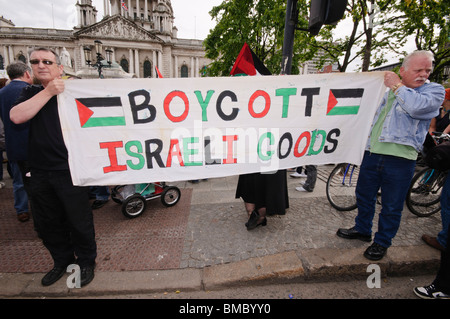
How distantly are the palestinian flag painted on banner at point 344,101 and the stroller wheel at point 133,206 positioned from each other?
10.1 feet

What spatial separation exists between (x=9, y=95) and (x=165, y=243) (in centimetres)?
305

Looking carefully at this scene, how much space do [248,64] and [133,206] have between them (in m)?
2.79

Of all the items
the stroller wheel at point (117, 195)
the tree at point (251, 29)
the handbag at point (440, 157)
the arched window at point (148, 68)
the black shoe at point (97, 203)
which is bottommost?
the black shoe at point (97, 203)

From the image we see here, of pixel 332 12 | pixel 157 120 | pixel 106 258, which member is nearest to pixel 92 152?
pixel 157 120

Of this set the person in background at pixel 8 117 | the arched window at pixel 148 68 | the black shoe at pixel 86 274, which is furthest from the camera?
the arched window at pixel 148 68

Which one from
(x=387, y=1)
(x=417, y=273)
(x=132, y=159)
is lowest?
(x=417, y=273)

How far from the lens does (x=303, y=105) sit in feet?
8.77

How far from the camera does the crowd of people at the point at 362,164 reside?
205cm

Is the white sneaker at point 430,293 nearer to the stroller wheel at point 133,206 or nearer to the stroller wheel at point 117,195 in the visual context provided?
the stroller wheel at point 133,206

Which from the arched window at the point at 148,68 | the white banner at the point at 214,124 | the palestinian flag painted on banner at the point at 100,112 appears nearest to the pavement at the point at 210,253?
the white banner at the point at 214,124

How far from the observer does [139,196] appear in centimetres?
356

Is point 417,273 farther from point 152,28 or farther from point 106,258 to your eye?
point 152,28

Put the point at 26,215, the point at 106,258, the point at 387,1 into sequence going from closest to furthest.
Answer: the point at 106,258 < the point at 26,215 < the point at 387,1

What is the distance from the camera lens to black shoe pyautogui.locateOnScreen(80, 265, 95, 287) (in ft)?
7.30
